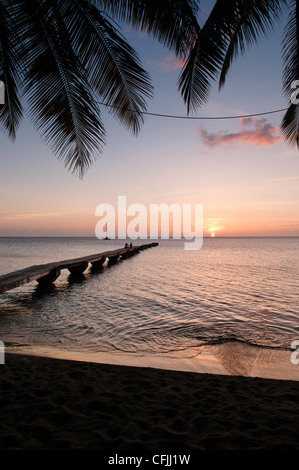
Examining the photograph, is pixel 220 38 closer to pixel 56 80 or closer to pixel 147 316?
pixel 56 80

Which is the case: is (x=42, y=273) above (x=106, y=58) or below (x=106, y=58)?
below

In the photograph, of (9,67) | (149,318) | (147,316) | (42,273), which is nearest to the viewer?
(9,67)

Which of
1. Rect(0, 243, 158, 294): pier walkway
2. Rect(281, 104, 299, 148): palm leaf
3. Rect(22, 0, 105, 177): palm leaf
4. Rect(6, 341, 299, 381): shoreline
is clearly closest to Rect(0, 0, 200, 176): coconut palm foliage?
Rect(22, 0, 105, 177): palm leaf

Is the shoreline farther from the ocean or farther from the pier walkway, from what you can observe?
the pier walkway

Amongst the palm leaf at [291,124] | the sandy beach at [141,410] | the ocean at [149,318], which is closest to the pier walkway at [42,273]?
the ocean at [149,318]

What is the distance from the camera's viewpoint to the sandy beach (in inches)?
103

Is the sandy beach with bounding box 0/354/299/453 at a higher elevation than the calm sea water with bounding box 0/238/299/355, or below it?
higher

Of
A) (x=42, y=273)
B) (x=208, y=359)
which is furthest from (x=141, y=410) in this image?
(x=42, y=273)

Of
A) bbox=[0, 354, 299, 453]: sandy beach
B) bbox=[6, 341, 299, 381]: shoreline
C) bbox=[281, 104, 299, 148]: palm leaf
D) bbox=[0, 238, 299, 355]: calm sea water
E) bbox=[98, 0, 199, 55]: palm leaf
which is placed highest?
bbox=[98, 0, 199, 55]: palm leaf

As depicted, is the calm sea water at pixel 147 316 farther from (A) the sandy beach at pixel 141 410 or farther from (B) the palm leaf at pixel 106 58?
(B) the palm leaf at pixel 106 58

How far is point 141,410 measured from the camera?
10.5 feet
